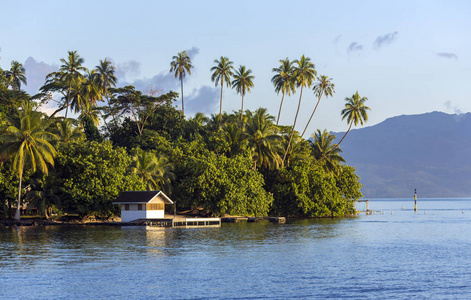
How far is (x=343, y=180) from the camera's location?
114 meters

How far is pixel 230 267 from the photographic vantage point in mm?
37688

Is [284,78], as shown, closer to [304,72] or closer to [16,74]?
[304,72]

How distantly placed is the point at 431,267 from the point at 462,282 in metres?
6.14

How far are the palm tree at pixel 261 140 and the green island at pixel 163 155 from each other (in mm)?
172

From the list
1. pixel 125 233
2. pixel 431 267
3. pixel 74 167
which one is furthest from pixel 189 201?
pixel 431 267

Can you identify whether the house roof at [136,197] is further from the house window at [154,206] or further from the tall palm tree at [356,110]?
the tall palm tree at [356,110]

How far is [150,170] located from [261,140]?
19.9m

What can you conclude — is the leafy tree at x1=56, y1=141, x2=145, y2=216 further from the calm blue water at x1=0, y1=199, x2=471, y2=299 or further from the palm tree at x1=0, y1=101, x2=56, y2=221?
the calm blue water at x1=0, y1=199, x2=471, y2=299

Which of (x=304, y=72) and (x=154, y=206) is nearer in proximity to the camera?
(x=154, y=206)

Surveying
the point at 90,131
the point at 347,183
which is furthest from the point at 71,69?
the point at 347,183

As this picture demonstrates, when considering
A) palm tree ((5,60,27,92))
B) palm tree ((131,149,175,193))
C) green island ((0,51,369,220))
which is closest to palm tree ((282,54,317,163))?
green island ((0,51,369,220))

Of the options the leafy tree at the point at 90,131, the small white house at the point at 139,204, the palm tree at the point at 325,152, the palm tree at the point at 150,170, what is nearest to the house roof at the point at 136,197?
the small white house at the point at 139,204

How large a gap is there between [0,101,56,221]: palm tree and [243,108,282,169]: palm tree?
3320cm

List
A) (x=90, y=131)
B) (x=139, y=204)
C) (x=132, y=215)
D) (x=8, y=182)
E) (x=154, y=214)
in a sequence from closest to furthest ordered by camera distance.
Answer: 1. (x=8, y=182)
2. (x=139, y=204)
3. (x=132, y=215)
4. (x=154, y=214)
5. (x=90, y=131)
